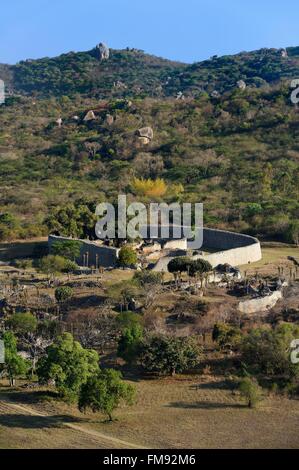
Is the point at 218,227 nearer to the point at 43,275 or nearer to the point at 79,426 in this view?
the point at 43,275

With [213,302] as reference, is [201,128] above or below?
above

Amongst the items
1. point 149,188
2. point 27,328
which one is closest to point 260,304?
point 27,328

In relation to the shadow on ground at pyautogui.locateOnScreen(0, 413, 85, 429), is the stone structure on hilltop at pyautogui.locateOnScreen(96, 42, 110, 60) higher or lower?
higher

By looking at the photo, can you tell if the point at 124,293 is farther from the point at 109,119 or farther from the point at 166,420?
the point at 109,119

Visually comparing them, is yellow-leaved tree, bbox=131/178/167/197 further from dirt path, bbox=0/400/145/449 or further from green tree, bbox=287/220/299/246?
dirt path, bbox=0/400/145/449

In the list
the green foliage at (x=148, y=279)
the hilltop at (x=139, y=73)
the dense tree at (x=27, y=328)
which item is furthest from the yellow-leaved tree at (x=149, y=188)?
the hilltop at (x=139, y=73)

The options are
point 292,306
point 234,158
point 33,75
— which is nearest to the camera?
point 292,306

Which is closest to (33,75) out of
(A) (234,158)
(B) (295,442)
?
(A) (234,158)

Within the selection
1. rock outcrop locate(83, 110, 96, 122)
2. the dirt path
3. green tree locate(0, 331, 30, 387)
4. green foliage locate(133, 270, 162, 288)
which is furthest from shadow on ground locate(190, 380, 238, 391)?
rock outcrop locate(83, 110, 96, 122)
